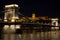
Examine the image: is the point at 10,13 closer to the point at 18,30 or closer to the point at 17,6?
the point at 17,6

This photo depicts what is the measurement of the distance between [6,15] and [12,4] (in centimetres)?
294

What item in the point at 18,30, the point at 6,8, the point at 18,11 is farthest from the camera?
the point at 18,11

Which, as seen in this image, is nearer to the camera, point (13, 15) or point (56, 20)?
point (13, 15)

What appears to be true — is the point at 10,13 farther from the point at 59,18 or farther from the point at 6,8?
the point at 59,18

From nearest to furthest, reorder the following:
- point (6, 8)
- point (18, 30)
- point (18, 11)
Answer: point (18, 30) < point (6, 8) < point (18, 11)

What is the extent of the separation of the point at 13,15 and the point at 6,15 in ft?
6.15

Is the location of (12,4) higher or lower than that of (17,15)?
higher

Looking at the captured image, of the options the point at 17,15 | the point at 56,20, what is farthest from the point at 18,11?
the point at 56,20

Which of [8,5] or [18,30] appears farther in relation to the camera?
[8,5]

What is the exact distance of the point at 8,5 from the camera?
3922 centimetres

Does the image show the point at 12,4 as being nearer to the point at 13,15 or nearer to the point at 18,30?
the point at 13,15

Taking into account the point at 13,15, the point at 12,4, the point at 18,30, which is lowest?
the point at 18,30

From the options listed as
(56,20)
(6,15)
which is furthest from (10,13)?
(56,20)

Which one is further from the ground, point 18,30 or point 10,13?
point 10,13
